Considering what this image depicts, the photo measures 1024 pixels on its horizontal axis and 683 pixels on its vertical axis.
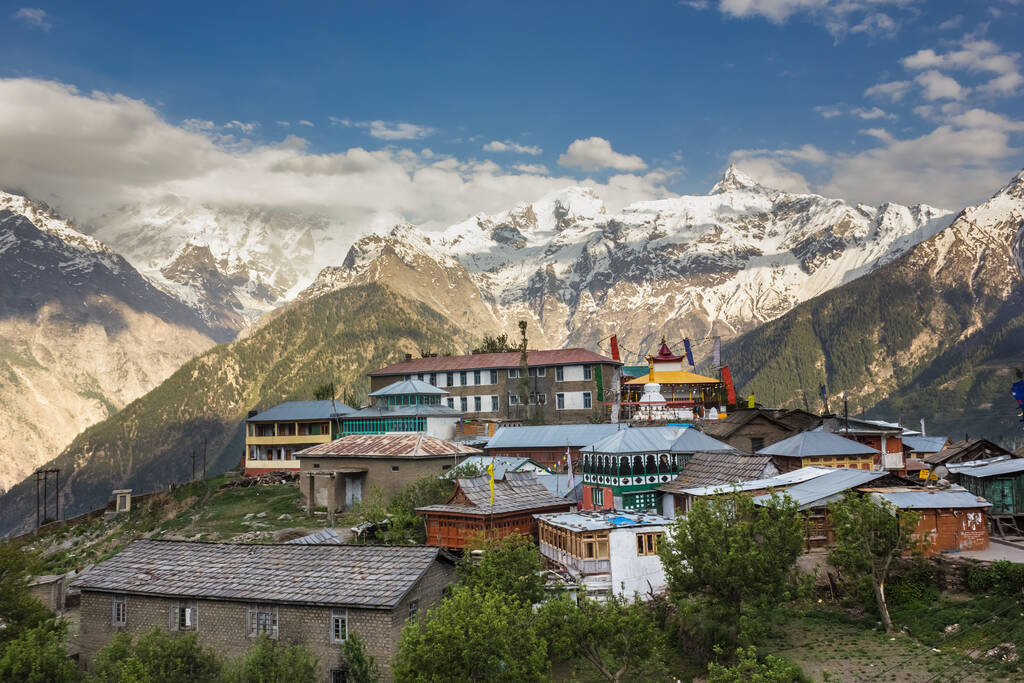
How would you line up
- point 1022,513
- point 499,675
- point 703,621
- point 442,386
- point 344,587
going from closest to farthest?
point 499,675, point 344,587, point 703,621, point 1022,513, point 442,386

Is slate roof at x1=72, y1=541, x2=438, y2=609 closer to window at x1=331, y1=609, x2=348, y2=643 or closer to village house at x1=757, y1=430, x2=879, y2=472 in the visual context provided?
window at x1=331, y1=609, x2=348, y2=643

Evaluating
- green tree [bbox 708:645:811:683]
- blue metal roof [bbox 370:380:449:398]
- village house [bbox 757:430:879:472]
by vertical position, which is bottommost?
green tree [bbox 708:645:811:683]

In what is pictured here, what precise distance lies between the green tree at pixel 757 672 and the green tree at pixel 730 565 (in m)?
2.39

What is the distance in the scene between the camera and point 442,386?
112812 mm

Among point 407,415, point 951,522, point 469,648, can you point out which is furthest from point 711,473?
point 407,415

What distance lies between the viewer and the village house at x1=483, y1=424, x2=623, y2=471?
78.5m

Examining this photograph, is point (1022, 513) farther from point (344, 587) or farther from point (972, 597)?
point (344, 587)

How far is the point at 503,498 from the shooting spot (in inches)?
2133

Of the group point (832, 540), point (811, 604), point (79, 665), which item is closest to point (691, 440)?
point (832, 540)

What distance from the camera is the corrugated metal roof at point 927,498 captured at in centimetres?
4303

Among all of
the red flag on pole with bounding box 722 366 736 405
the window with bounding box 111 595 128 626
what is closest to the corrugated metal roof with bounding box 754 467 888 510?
the window with bounding box 111 595 128 626

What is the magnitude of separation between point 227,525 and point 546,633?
39438 mm

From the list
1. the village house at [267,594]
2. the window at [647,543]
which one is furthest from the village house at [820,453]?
the village house at [267,594]

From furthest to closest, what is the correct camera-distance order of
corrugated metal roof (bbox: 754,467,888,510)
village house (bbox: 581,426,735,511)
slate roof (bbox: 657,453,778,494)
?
village house (bbox: 581,426,735,511)
slate roof (bbox: 657,453,778,494)
corrugated metal roof (bbox: 754,467,888,510)
